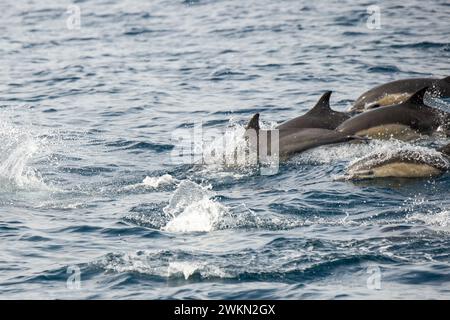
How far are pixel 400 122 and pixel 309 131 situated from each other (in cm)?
170

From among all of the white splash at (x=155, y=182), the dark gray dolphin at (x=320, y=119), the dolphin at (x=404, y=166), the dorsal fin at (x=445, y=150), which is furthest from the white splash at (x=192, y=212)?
the dark gray dolphin at (x=320, y=119)

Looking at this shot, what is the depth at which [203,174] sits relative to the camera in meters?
16.8

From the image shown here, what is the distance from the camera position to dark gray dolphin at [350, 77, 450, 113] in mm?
21234

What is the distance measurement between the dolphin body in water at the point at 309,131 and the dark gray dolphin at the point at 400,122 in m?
0.40

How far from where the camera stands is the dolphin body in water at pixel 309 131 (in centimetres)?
Result: 1764

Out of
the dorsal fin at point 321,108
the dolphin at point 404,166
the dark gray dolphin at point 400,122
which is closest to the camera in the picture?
the dolphin at point 404,166

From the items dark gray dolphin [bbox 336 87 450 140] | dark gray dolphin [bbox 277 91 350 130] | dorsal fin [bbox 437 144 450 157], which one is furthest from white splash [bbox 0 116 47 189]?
dorsal fin [bbox 437 144 450 157]

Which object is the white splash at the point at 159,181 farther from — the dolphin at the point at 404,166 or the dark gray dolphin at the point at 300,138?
the dolphin at the point at 404,166

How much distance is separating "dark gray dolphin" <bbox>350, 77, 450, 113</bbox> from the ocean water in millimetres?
615

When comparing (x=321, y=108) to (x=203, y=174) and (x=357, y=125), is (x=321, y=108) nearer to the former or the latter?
(x=357, y=125)
